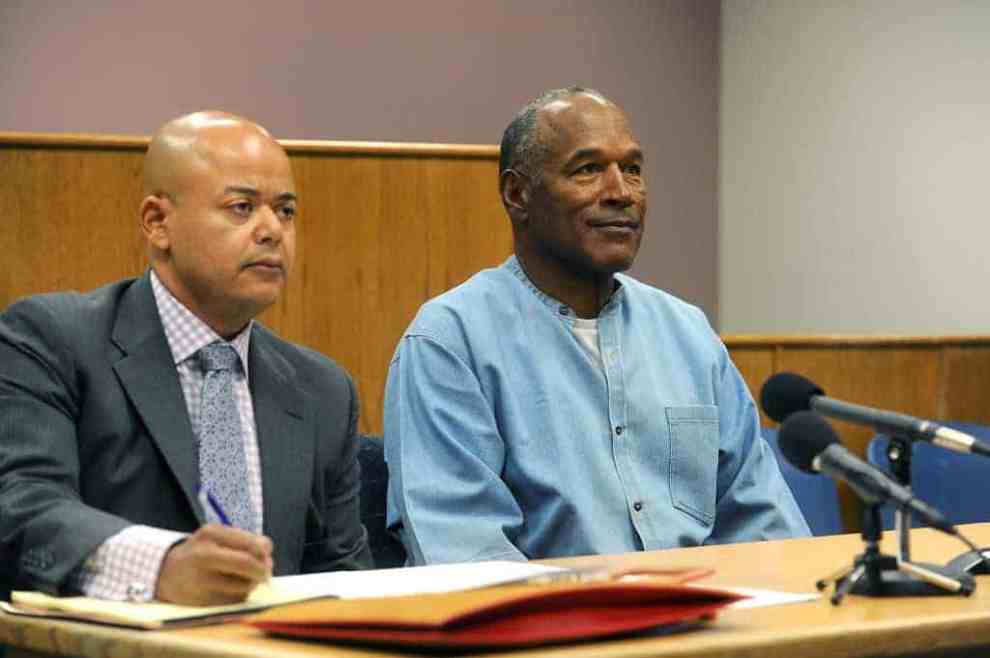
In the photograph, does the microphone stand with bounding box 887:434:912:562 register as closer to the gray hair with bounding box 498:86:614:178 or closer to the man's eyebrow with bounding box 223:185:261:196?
the man's eyebrow with bounding box 223:185:261:196

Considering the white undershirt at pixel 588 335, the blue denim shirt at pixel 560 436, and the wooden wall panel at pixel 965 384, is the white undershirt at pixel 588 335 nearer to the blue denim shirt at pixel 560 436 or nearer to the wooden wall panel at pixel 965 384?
the blue denim shirt at pixel 560 436

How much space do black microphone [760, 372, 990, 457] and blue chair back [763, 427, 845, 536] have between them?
7.03 ft

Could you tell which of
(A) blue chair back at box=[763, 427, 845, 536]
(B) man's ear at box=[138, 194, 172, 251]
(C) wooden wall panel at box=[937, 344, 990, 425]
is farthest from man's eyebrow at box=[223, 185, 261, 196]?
(C) wooden wall panel at box=[937, 344, 990, 425]

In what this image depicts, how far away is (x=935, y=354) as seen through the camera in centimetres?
525

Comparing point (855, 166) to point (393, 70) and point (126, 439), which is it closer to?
point (393, 70)

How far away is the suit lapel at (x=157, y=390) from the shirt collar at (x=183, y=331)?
20 millimetres

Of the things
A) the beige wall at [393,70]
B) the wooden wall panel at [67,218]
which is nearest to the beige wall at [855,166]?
the beige wall at [393,70]

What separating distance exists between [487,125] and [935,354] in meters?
1.81

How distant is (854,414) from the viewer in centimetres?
192

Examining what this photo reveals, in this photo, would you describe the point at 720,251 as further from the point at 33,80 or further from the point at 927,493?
the point at 33,80

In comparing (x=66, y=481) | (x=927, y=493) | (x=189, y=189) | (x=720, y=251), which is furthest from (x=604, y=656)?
(x=720, y=251)

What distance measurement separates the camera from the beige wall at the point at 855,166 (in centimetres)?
567

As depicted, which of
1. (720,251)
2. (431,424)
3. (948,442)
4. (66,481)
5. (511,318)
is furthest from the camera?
(720,251)

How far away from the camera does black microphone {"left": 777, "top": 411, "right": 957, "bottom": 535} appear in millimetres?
1799
